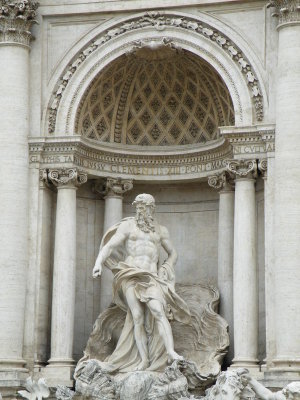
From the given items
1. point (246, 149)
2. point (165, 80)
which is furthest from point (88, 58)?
point (246, 149)

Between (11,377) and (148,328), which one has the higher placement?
(148,328)

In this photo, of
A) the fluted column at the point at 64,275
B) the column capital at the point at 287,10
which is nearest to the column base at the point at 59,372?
the fluted column at the point at 64,275

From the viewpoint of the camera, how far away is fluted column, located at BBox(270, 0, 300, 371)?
24.7 m

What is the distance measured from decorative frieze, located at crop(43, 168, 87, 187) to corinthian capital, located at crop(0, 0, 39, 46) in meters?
2.83

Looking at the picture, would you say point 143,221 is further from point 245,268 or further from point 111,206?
point 245,268

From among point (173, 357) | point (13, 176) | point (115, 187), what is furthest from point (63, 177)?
point (173, 357)

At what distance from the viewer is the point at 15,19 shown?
27000 millimetres

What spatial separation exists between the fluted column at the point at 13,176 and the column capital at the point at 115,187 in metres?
2.00

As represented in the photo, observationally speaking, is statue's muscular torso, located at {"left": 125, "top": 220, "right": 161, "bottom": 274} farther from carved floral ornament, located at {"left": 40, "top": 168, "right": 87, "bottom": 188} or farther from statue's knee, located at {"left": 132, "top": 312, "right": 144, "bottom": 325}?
carved floral ornament, located at {"left": 40, "top": 168, "right": 87, "bottom": 188}

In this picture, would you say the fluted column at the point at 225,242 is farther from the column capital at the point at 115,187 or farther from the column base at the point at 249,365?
the column capital at the point at 115,187

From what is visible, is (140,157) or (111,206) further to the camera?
(140,157)

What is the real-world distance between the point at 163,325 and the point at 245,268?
2.05m

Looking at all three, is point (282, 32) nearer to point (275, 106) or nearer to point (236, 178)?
point (275, 106)

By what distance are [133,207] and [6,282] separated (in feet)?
12.8
